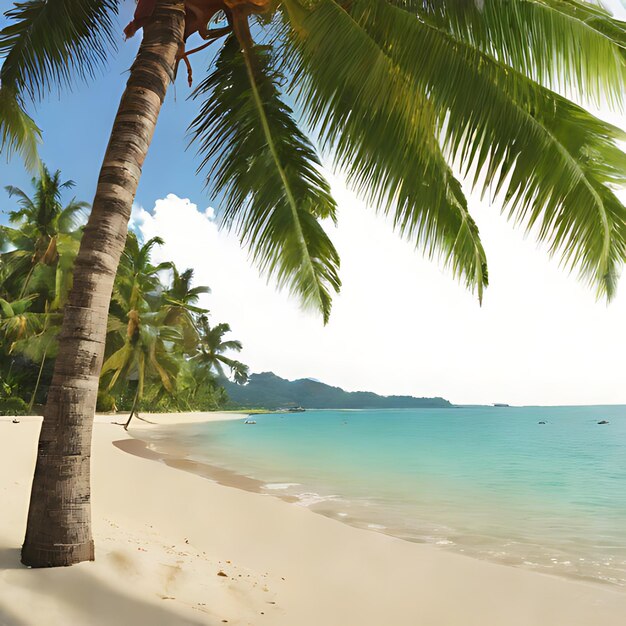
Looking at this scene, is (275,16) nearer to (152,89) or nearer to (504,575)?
(152,89)

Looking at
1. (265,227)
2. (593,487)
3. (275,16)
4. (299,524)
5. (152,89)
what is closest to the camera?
(152,89)

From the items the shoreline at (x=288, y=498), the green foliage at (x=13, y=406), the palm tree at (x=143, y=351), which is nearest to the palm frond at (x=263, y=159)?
the shoreline at (x=288, y=498)

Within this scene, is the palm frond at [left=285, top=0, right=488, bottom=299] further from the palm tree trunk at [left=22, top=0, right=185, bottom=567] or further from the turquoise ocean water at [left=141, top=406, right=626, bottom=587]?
the turquoise ocean water at [left=141, top=406, right=626, bottom=587]

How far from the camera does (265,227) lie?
582cm

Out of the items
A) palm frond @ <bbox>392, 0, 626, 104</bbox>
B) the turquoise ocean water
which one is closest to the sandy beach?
the turquoise ocean water

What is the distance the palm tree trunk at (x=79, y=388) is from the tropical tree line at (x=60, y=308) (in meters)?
18.5

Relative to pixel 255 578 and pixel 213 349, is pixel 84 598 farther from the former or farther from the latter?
pixel 213 349

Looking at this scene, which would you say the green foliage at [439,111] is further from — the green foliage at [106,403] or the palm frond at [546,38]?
the green foliage at [106,403]

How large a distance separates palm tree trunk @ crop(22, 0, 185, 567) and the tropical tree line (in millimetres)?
18493

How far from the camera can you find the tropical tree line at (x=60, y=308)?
2295 centimetres

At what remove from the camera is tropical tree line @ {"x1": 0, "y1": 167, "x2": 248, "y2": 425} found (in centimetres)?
2295

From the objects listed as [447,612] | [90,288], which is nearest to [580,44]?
[90,288]

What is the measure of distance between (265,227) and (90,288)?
2.47 meters

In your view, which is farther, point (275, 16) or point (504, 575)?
point (504, 575)
